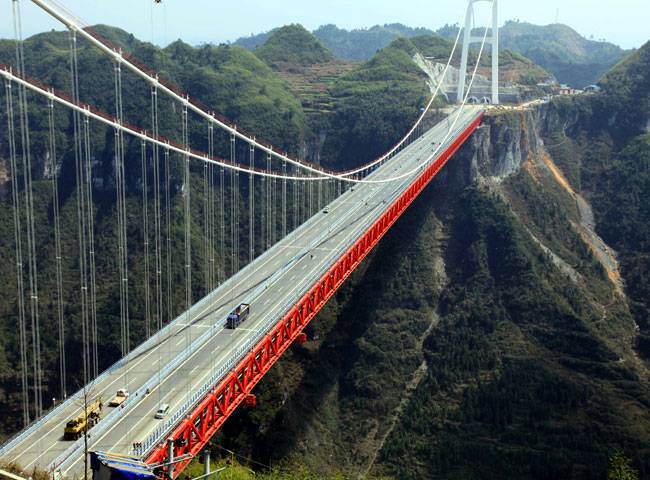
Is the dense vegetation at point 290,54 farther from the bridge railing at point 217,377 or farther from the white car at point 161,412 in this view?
the white car at point 161,412

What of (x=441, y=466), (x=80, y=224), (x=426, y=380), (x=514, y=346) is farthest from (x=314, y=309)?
(x=80, y=224)

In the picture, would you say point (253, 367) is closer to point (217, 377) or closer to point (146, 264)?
point (217, 377)

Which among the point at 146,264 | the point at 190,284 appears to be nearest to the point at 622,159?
the point at 190,284

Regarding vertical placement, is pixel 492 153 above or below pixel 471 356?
above

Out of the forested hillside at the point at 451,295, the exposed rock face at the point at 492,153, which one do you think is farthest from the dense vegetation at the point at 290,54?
the exposed rock face at the point at 492,153

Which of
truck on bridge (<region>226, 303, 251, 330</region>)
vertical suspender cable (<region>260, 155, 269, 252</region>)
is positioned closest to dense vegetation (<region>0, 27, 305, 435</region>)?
vertical suspender cable (<region>260, 155, 269, 252</region>)

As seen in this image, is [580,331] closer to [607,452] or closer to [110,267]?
[607,452]
